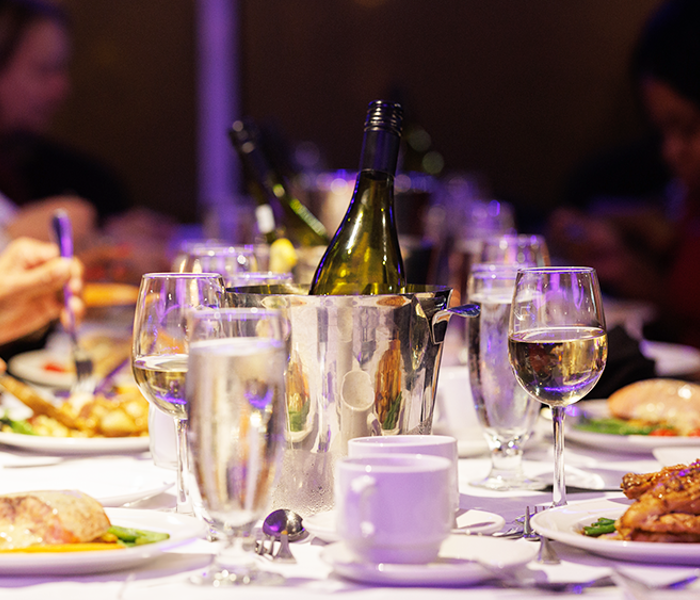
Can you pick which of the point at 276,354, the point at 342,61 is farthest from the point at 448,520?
the point at 342,61

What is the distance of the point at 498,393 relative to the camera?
1093mm

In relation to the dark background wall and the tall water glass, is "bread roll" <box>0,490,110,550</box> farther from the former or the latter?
the dark background wall

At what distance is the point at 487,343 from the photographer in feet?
3.62

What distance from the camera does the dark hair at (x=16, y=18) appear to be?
4070 mm

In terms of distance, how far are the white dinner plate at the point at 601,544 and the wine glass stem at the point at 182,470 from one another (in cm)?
35

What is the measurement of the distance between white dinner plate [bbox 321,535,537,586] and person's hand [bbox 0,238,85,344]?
3.95 feet

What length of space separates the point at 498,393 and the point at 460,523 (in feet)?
0.97

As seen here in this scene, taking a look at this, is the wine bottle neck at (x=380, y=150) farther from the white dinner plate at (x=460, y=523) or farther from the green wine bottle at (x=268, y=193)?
the green wine bottle at (x=268, y=193)

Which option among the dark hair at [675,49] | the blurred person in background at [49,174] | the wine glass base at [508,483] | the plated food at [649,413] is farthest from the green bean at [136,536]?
the dark hair at [675,49]

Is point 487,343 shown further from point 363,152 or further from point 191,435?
point 191,435

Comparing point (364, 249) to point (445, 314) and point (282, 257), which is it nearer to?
point (445, 314)

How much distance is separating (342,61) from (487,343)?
615 cm

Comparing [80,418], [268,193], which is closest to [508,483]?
[80,418]

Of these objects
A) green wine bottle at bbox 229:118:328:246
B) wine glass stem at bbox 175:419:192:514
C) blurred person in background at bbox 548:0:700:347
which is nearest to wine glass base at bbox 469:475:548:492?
wine glass stem at bbox 175:419:192:514
